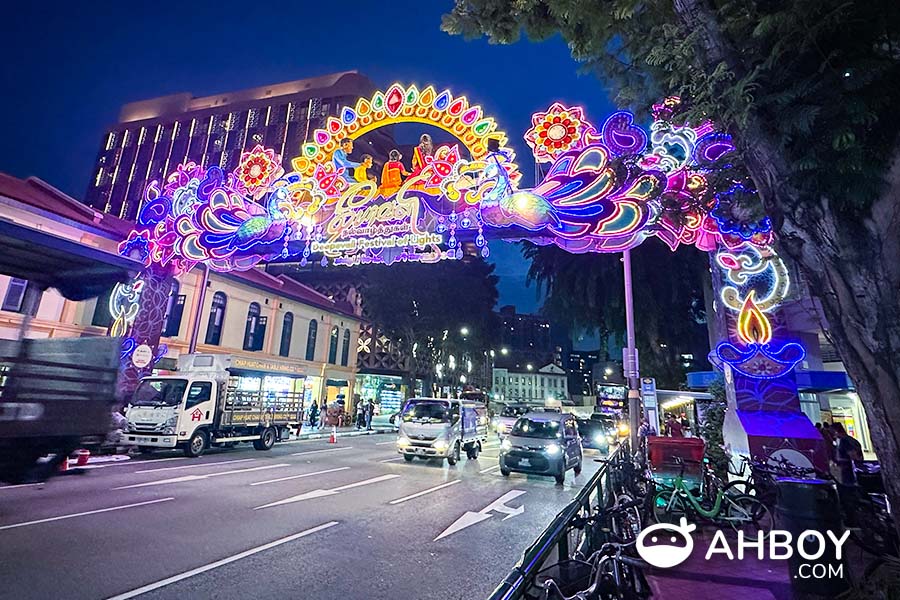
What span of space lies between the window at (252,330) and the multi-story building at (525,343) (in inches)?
2900

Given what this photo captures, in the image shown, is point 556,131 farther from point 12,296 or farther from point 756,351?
point 12,296

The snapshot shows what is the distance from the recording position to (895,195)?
368cm

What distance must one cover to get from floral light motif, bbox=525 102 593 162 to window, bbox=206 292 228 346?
68.1 ft

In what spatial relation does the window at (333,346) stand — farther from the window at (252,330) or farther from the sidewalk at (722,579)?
the sidewalk at (722,579)

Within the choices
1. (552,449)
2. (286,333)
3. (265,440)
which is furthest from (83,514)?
(286,333)

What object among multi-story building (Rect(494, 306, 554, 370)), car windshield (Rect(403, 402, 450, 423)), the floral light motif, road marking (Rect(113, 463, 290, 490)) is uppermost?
multi-story building (Rect(494, 306, 554, 370))

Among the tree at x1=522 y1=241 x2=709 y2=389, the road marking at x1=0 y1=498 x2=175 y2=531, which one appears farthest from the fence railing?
the tree at x1=522 y1=241 x2=709 y2=389

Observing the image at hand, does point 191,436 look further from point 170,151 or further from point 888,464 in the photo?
point 170,151

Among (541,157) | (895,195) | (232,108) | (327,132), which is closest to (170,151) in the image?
(232,108)

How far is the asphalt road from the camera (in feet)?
16.7

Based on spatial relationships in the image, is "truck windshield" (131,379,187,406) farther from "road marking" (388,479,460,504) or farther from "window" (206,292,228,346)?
"window" (206,292,228,346)

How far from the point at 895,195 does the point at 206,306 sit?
28.0 metres

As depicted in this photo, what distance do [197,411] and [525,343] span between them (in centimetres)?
10027

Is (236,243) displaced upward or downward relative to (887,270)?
upward
